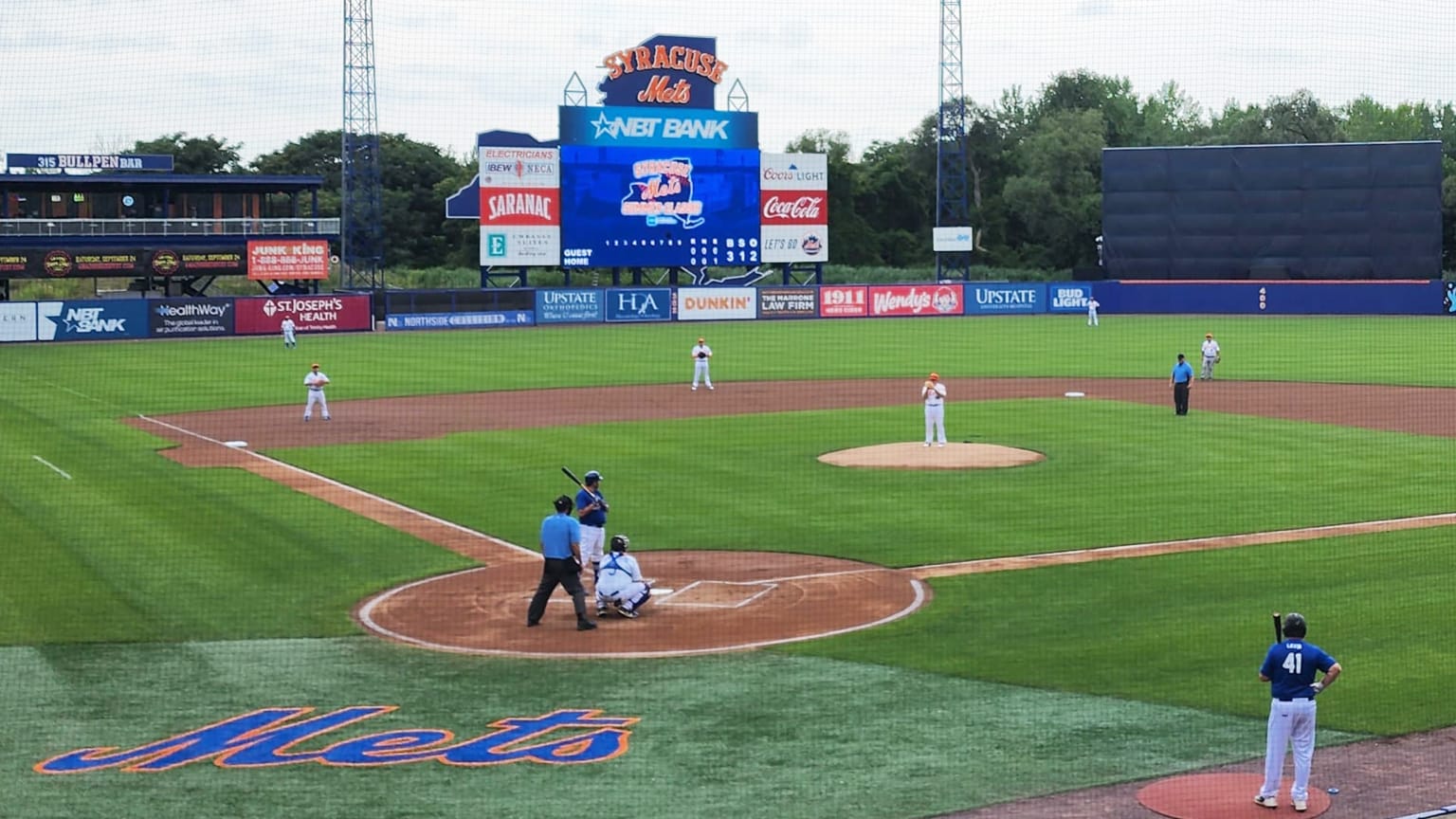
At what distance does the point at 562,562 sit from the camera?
14.8m

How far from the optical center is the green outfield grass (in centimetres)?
1087

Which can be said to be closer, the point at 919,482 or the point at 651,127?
the point at 919,482

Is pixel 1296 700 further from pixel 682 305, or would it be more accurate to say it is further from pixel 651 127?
pixel 682 305

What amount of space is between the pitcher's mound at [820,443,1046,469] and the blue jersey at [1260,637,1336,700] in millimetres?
14881

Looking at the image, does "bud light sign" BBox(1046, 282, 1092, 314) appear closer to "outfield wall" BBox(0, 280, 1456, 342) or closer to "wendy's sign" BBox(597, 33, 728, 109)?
"outfield wall" BBox(0, 280, 1456, 342)

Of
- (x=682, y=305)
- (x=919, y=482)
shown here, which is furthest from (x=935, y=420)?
(x=682, y=305)

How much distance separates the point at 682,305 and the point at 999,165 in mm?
26261

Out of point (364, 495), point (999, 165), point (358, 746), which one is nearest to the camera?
point (358, 746)

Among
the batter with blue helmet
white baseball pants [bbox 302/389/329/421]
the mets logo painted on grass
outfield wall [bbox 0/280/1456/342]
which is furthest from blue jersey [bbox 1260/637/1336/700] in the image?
outfield wall [bbox 0/280/1456/342]

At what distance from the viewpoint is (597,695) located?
42.0 ft

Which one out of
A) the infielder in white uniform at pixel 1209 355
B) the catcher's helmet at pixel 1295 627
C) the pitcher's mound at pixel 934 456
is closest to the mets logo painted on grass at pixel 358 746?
the catcher's helmet at pixel 1295 627

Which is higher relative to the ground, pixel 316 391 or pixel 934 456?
pixel 316 391

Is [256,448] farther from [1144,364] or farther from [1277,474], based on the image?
[1144,364]

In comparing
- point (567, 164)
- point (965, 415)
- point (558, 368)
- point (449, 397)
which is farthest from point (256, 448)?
point (567, 164)
